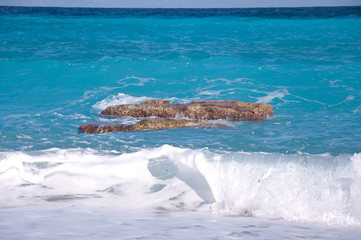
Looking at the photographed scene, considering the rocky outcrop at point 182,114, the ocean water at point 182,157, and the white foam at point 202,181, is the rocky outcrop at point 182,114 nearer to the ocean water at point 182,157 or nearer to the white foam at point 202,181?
the ocean water at point 182,157

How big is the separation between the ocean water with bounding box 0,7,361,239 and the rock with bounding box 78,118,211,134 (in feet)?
0.63

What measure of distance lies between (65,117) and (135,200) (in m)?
4.59

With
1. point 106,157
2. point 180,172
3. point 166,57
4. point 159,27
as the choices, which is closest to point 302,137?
point 180,172

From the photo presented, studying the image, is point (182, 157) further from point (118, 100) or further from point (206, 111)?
point (118, 100)

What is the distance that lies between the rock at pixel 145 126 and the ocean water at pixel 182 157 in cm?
19

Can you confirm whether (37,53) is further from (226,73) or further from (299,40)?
(299,40)

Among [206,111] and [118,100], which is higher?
[206,111]

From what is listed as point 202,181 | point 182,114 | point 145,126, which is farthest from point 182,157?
point 182,114

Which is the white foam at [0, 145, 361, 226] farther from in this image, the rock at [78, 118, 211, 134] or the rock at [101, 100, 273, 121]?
the rock at [101, 100, 273, 121]

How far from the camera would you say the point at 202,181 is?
4922 millimetres

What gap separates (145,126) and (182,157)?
2.03m

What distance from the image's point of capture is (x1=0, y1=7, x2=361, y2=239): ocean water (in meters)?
3.93

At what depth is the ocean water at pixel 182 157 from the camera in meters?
3.93

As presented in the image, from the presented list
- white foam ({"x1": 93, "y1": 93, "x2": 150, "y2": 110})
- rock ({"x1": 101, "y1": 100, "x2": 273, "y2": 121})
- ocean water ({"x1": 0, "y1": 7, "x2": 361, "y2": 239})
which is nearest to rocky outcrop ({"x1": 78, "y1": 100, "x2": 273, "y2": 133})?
rock ({"x1": 101, "y1": 100, "x2": 273, "y2": 121})
